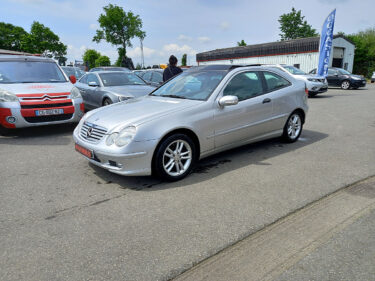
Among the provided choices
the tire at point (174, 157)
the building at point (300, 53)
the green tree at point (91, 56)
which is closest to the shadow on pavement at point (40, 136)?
the tire at point (174, 157)

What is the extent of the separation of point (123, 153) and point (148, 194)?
59 cm

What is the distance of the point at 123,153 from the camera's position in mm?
3600

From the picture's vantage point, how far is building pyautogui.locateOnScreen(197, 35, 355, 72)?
3300cm

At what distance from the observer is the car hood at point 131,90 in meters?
8.01

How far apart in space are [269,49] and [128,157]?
124 feet

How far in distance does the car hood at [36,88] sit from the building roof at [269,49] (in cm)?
3159

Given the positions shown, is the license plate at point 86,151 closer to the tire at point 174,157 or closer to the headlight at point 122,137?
the headlight at point 122,137

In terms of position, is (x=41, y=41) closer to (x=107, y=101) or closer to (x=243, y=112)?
(x=107, y=101)

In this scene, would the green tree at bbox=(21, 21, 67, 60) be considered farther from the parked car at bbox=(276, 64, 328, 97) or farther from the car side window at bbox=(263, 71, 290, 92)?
the car side window at bbox=(263, 71, 290, 92)

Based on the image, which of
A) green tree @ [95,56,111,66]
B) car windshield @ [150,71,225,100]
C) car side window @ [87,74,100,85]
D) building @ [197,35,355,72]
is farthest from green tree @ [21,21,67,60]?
car windshield @ [150,71,225,100]

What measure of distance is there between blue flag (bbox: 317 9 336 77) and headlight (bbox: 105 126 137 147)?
18.1 m

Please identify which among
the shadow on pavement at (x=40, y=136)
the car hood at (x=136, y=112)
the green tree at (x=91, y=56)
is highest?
the green tree at (x=91, y=56)

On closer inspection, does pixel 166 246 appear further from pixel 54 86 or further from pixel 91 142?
pixel 54 86

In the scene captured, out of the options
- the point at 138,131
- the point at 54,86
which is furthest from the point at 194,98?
the point at 54,86
